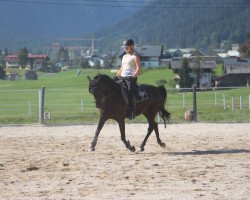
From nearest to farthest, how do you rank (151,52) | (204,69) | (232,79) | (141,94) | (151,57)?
1. (141,94)
2. (204,69)
3. (232,79)
4. (151,57)
5. (151,52)

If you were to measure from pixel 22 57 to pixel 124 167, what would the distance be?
150774mm

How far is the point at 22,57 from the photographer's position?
512ft

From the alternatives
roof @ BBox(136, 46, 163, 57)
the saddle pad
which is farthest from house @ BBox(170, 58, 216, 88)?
the saddle pad

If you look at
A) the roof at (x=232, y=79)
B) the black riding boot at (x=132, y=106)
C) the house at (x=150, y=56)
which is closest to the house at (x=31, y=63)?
the house at (x=150, y=56)

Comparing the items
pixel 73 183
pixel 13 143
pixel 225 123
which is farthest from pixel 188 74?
pixel 73 183

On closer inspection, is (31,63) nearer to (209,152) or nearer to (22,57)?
(22,57)

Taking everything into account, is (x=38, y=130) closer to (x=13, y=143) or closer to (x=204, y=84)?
(x=13, y=143)

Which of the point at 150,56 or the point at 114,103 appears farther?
the point at 150,56

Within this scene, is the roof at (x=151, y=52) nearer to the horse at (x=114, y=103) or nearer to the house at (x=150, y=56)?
the house at (x=150, y=56)

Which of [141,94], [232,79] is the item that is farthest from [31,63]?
[141,94]

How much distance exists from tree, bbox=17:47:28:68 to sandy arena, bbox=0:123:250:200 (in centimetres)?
14287

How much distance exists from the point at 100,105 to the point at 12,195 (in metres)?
3.78

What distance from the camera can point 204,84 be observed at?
2820 inches

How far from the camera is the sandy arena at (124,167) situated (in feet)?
22.2
